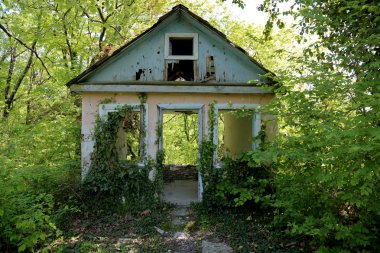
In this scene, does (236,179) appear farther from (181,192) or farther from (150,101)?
(150,101)

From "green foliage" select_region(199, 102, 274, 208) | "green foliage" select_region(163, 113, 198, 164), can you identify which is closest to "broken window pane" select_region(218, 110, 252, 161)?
"green foliage" select_region(199, 102, 274, 208)

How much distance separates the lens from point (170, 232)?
6695mm

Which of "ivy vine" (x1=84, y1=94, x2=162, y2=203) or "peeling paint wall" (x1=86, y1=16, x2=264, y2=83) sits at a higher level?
"peeling paint wall" (x1=86, y1=16, x2=264, y2=83)

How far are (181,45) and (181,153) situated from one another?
42.2 ft

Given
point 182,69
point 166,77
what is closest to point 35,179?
point 166,77

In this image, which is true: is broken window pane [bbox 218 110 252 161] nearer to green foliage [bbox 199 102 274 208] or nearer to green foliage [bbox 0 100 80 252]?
green foliage [bbox 199 102 274 208]

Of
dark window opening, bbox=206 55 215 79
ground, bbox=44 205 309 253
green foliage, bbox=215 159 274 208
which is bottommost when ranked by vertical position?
ground, bbox=44 205 309 253

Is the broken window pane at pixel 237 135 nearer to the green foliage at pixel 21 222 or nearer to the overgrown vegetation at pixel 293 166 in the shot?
the overgrown vegetation at pixel 293 166

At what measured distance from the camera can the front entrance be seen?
8193mm

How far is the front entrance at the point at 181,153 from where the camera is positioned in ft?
26.9

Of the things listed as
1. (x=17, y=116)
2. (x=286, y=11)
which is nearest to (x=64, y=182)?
(x=286, y=11)

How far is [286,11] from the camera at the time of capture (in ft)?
28.0

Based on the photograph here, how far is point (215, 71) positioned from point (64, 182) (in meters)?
4.83

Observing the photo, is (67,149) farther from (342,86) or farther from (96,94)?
(342,86)
